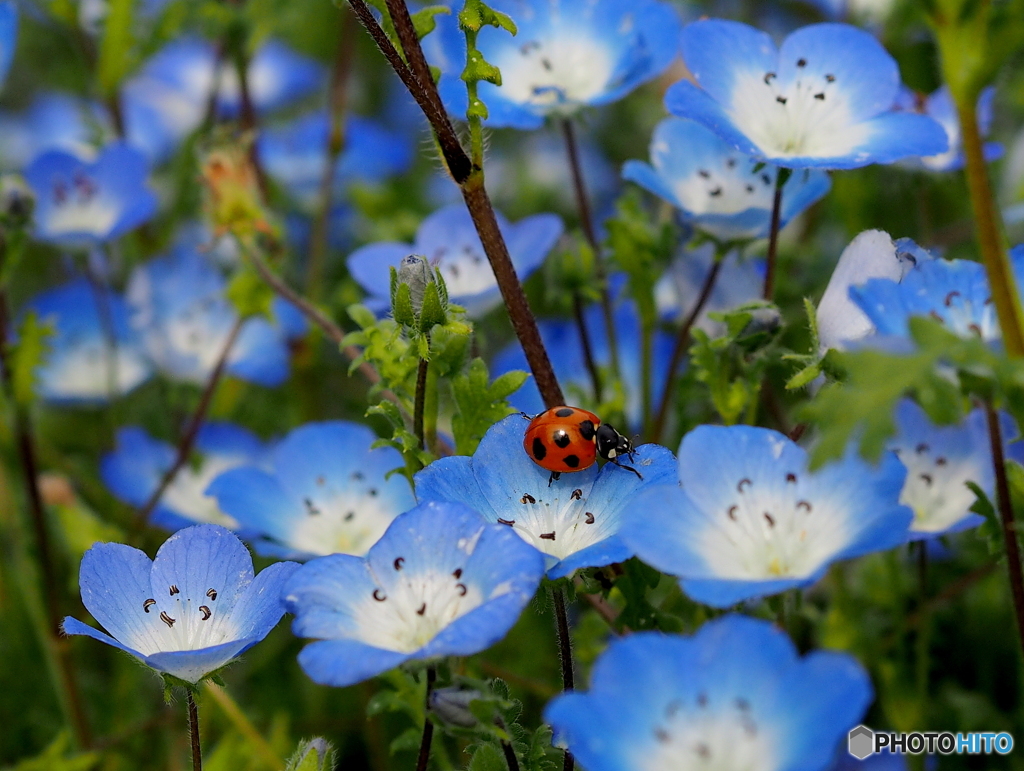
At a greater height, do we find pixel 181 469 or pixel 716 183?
pixel 716 183

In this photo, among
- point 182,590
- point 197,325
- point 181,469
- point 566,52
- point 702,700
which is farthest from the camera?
point 197,325

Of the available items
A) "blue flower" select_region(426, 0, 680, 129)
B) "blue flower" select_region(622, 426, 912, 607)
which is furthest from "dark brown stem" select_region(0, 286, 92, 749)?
"blue flower" select_region(622, 426, 912, 607)

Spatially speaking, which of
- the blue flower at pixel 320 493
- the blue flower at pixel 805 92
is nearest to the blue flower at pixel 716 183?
the blue flower at pixel 805 92

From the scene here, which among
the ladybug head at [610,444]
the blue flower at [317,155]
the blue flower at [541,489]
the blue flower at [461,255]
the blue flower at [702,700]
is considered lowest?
the blue flower at [702,700]

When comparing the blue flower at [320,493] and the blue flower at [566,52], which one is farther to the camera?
the blue flower at [566,52]

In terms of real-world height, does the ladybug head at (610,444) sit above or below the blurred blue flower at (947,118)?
below

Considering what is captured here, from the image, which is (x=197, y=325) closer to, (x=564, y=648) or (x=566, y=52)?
(x=566, y=52)

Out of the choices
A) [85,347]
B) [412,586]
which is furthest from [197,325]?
[412,586]

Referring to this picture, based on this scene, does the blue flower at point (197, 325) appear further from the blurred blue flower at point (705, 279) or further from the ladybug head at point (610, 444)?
the ladybug head at point (610, 444)

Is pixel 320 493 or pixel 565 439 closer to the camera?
pixel 565 439
